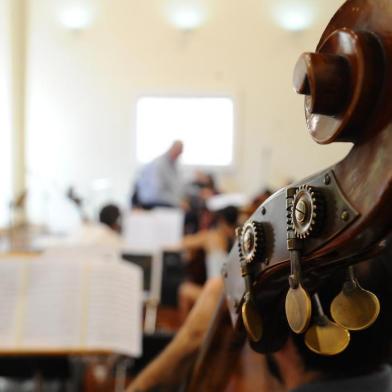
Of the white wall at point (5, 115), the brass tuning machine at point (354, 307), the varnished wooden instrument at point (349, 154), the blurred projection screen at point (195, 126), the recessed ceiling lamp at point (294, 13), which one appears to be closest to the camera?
the varnished wooden instrument at point (349, 154)

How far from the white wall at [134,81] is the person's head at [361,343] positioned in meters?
5.05

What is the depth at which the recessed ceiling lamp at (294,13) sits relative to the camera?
18.8 feet

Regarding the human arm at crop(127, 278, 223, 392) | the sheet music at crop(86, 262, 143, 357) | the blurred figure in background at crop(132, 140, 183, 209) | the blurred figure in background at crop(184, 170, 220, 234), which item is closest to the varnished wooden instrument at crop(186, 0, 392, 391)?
the human arm at crop(127, 278, 223, 392)

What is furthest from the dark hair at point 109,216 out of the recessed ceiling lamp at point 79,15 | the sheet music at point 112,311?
the recessed ceiling lamp at point 79,15

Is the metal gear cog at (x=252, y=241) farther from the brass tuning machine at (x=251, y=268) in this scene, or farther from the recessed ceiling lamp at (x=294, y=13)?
the recessed ceiling lamp at (x=294, y=13)

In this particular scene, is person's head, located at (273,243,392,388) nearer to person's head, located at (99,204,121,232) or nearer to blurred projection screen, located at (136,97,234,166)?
person's head, located at (99,204,121,232)

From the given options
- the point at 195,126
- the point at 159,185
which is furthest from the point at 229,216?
the point at 195,126

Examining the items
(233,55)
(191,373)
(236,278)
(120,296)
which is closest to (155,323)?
(120,296)

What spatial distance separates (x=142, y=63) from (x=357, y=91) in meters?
6.16

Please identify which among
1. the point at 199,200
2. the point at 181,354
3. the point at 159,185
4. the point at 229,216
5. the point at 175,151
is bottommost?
the point at 199,200

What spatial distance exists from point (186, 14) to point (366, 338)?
5967mm

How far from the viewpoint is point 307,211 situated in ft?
1.39

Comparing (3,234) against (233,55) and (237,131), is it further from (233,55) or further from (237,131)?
(233,55)

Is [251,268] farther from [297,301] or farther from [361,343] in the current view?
[361,343]
